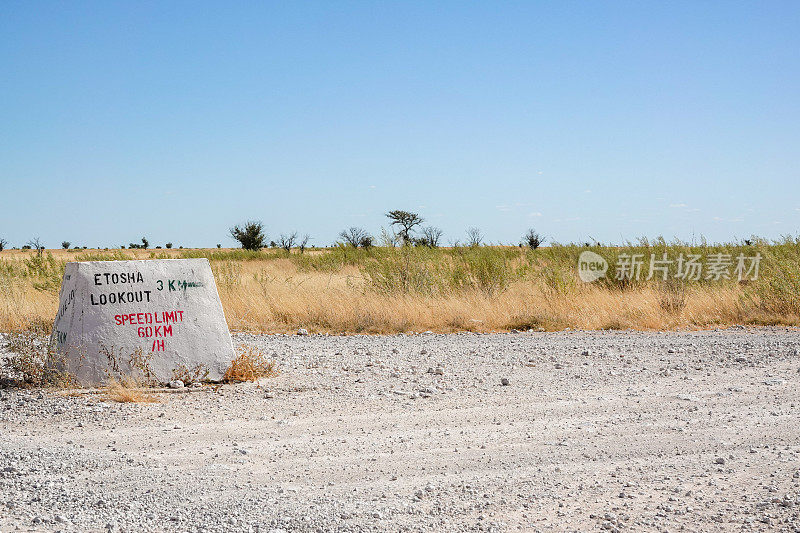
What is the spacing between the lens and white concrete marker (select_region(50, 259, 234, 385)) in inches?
311

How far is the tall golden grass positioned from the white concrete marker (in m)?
4.62

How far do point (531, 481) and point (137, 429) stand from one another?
3.83m

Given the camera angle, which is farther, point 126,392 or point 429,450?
point 126,392

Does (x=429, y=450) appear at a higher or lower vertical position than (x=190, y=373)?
lower

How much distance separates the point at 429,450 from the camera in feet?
18.5

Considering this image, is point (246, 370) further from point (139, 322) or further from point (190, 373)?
point (139, 322)

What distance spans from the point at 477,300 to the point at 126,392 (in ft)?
30.0

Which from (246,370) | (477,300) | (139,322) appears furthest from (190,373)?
(477,300)

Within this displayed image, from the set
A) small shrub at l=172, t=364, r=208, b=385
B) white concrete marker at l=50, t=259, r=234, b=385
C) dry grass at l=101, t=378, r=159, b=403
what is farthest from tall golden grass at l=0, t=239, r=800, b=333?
small shrub at l=172, t=364, r=208, b=385

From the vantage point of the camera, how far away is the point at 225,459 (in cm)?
548

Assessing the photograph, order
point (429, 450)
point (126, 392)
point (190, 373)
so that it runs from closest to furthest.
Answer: point (429, 450) < point (126, 392) < point (190, 373)

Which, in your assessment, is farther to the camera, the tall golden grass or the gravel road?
the tall golden grass

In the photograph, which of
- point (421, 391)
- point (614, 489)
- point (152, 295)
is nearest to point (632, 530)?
point (614, 489)

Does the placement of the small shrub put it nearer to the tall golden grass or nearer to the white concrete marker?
the white concrete marker
